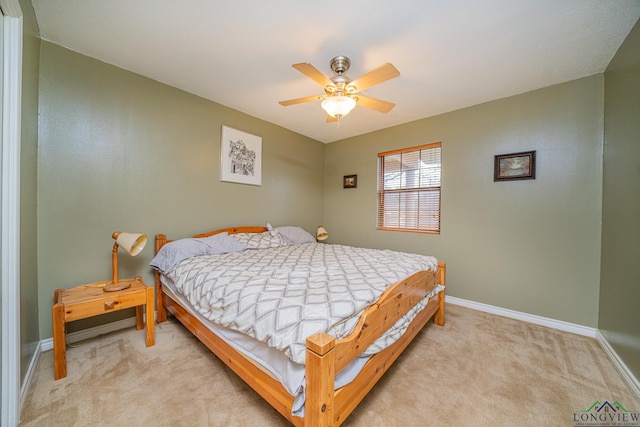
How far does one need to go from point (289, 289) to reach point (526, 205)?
281 centimetres

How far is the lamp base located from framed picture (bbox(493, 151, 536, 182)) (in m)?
3.96

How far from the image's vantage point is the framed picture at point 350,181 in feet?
13.5

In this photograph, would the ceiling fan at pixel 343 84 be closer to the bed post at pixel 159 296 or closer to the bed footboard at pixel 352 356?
the bed footboard at pixel 352 356

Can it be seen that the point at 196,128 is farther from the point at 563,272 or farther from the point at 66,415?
the point at 563,272

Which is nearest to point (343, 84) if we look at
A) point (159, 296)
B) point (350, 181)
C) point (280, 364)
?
point (280, 364)

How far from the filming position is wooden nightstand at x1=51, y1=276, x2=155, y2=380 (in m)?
1.60

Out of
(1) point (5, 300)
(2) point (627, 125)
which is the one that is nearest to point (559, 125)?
(2) point (627, 125)

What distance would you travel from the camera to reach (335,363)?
1034 millimetres

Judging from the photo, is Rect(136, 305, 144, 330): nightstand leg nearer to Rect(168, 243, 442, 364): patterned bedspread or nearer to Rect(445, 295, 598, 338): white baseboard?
Rect(168, 243, 442, 364): patterned bedspread

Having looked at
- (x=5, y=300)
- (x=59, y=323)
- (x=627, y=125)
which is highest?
(x=627, y=125)

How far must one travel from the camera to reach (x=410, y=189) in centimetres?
354

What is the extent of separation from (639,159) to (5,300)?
403 centimetres

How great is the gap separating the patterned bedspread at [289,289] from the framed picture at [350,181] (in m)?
1.85

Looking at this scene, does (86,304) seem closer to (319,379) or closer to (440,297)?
(319,379)
